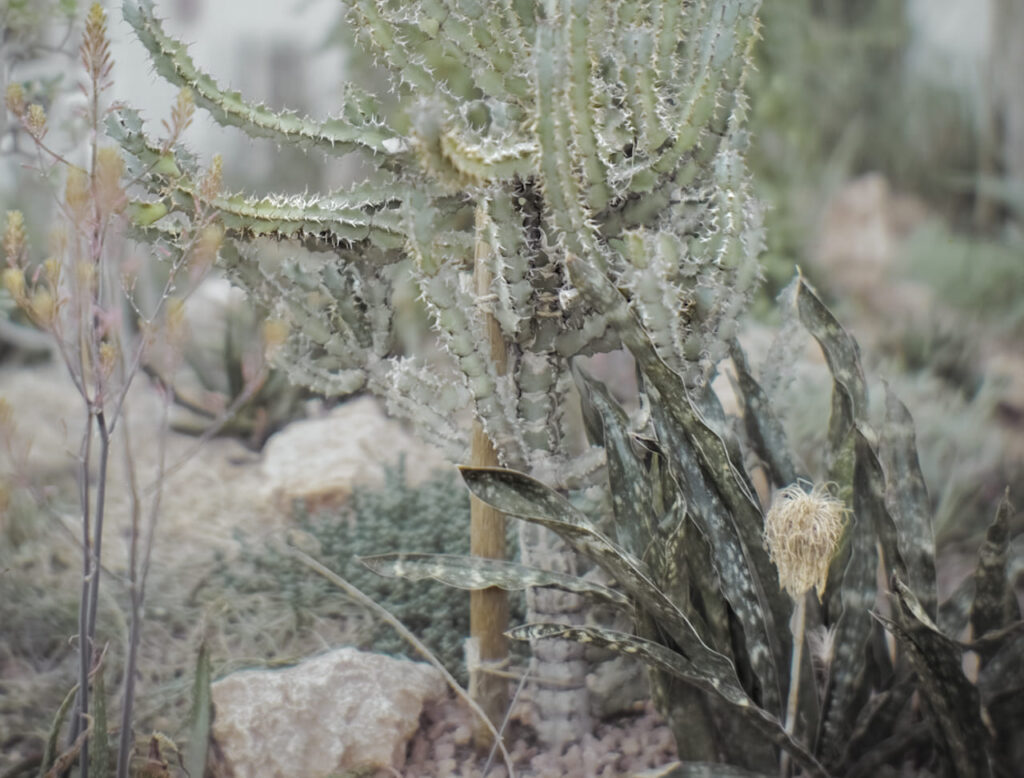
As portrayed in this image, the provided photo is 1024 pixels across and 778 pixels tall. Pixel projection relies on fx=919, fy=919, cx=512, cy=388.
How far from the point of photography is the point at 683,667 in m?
1.55

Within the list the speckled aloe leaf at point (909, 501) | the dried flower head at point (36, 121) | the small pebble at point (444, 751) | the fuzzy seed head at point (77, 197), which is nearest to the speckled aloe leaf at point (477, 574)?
the small pebble at point (444, 751)

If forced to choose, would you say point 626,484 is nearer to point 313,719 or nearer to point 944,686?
point 944,686

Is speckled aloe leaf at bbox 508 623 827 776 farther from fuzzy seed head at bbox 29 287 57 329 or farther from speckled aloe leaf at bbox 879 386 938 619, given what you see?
fuzzy seed head at bbox 29 287 57 329

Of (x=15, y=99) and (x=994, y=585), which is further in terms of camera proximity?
(x=994, y=585)

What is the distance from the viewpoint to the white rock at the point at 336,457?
10.0ft

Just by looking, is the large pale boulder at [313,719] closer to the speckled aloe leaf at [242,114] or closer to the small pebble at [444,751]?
the small pebble at [444,751]

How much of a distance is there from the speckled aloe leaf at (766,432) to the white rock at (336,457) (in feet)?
4.61

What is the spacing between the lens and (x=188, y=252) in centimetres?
158

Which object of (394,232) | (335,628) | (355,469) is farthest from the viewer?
(355,469)

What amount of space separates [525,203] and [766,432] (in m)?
0.70

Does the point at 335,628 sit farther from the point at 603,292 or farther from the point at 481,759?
the point at 603,292

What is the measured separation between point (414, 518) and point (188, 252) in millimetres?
1276

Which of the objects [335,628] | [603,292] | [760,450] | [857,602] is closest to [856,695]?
[857,602]

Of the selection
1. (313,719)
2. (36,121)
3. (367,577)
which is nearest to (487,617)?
(313,719)
